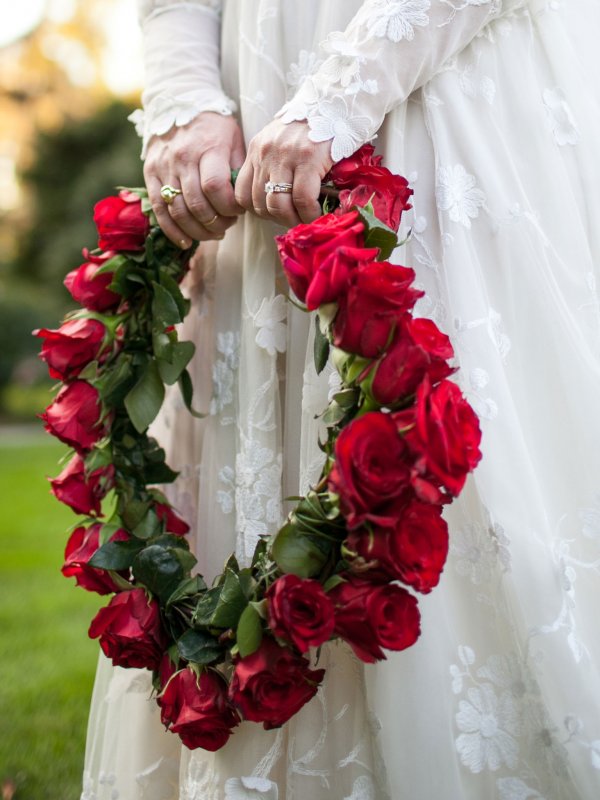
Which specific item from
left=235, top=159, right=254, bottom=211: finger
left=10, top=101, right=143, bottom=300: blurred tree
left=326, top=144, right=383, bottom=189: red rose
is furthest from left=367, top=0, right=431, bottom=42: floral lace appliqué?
left=10, top=101, right=143, bottom=300: blurred tree

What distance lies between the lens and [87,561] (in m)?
1.33

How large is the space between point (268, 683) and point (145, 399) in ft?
1.90

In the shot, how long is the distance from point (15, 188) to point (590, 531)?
49.9ft

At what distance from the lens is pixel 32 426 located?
34.4 feet

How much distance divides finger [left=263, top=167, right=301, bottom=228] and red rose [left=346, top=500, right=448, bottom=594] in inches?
21.1

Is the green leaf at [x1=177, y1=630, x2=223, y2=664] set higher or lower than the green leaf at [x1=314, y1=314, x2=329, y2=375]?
lower

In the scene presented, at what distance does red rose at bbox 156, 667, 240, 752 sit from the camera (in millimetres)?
1157

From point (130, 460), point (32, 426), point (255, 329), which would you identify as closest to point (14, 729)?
point (130, 460)

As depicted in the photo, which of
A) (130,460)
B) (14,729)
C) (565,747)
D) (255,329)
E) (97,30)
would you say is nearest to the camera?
(565,747)

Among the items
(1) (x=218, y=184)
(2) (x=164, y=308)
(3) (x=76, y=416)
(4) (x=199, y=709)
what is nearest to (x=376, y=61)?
(1) (x=218, y=184)

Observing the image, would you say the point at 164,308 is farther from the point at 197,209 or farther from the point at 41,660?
the point at 41,660

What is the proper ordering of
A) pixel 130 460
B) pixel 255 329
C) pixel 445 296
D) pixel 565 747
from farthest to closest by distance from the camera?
pixel 130 460 < pixel 255 329 < pixel 445 296 < pixel 565 747

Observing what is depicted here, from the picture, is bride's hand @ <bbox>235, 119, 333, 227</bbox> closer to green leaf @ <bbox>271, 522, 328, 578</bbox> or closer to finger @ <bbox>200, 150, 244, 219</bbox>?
finger @ <bbox>200, 150, 244, 219</bbox>

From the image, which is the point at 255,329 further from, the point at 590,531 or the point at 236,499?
the point at 590,531
